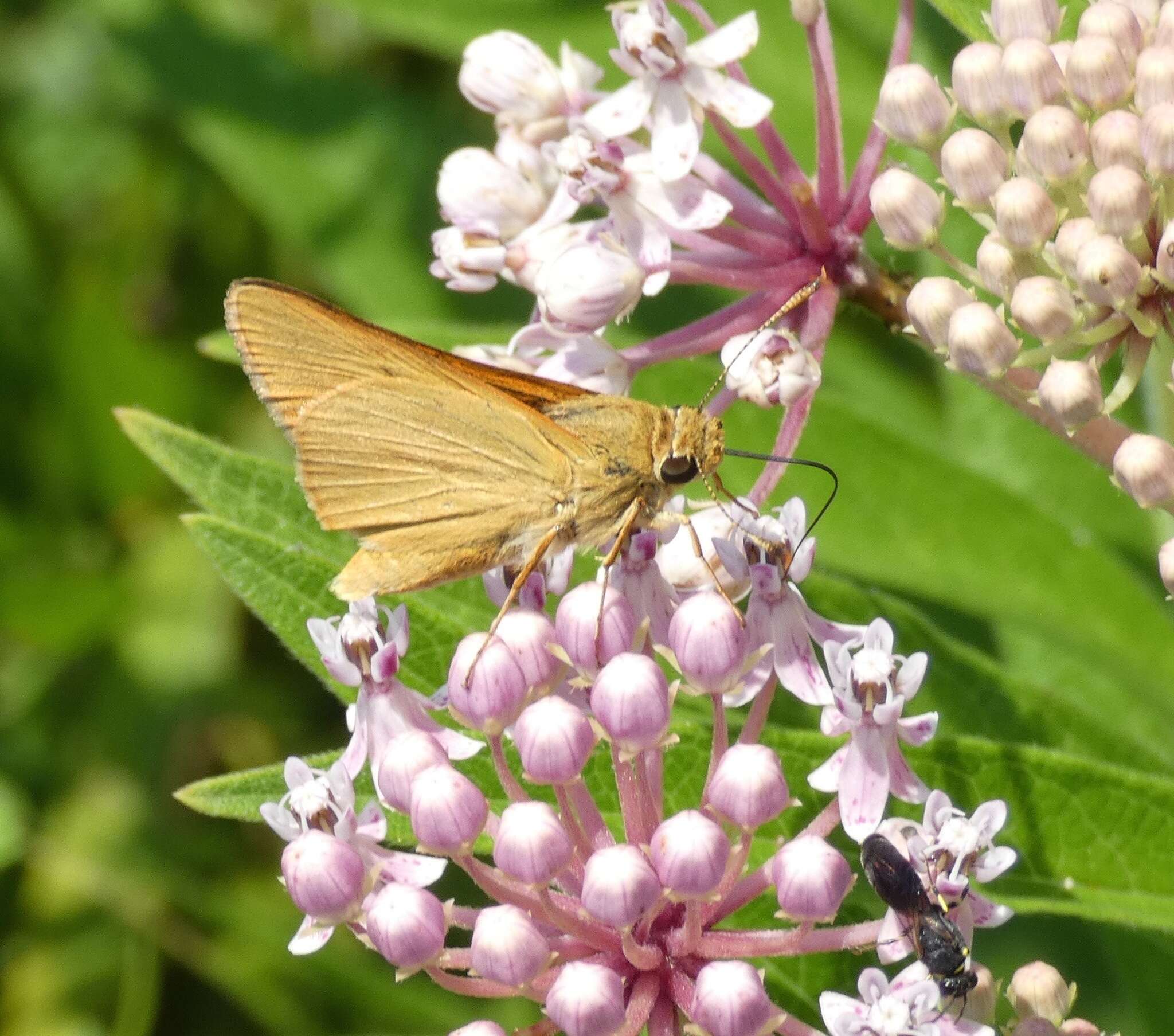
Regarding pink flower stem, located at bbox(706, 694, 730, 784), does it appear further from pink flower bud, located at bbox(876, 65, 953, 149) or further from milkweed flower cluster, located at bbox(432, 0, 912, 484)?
pink flower bud, located at bbox(876, 65, 953, 149)

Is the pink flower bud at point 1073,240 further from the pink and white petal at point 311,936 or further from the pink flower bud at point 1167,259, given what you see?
the pink and white petal at point 311,936

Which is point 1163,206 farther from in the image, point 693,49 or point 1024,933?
point 1024,933

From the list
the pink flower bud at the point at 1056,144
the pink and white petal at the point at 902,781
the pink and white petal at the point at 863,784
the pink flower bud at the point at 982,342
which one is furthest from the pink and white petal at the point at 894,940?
the pink flower bud at the point at 1056,144

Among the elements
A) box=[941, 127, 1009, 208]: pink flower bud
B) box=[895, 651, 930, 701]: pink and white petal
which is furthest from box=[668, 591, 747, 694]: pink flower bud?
box=[941, 127, 1009, 208]: pink flower bud

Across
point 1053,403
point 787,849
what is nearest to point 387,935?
point 787,849

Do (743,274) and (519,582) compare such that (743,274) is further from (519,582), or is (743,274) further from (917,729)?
(917,729)

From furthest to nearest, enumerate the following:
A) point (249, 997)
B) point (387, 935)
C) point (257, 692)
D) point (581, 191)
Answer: point (257, 692) → point (249, 997) → point (581, 191) → point (387, 935)
